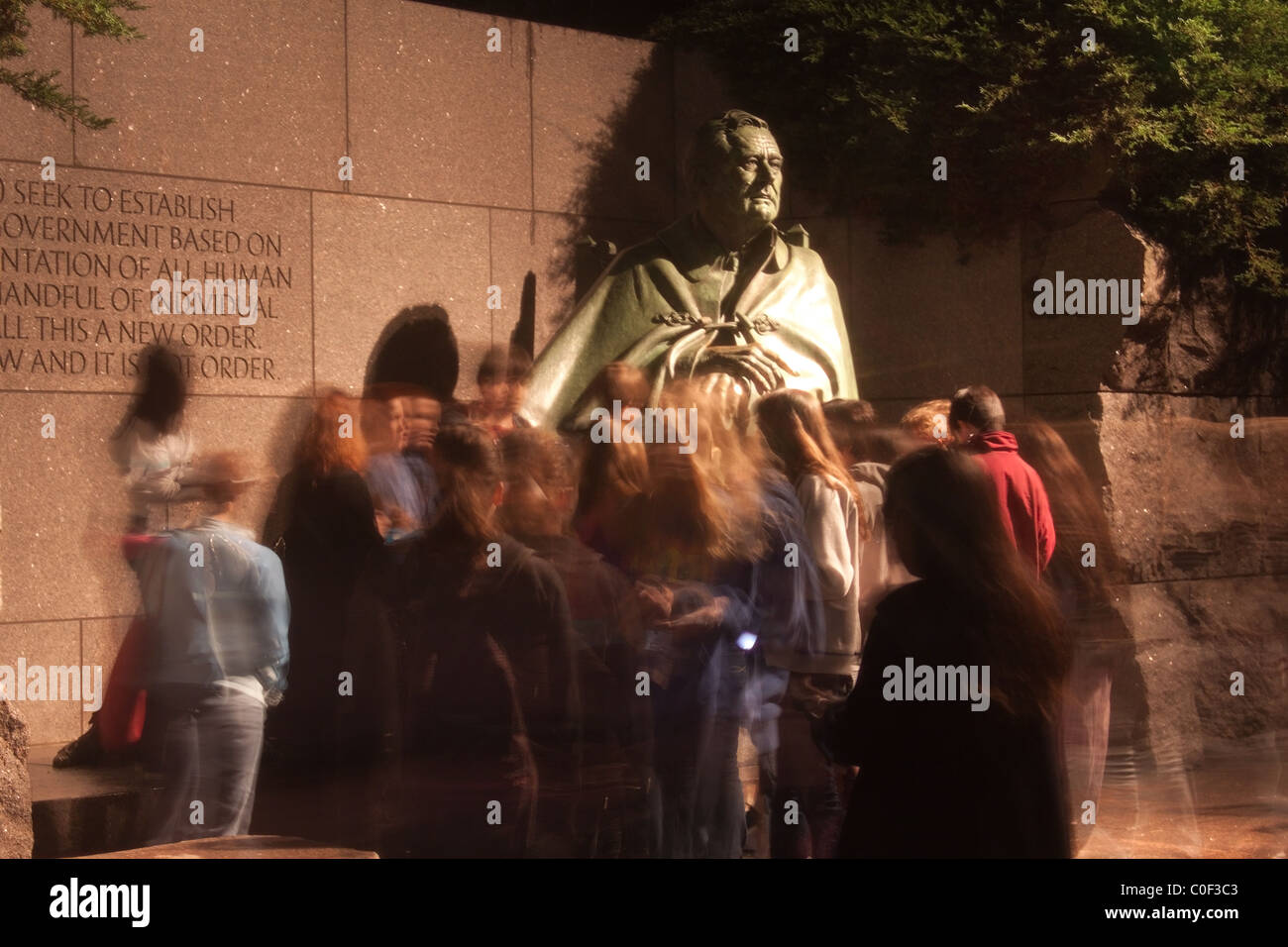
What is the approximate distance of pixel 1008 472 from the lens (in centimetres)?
459

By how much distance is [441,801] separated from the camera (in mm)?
4562

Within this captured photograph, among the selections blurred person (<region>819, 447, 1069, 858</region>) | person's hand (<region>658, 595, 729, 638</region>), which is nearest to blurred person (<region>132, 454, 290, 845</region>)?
person's hand (<region>658, 595, 729, 638</region>)

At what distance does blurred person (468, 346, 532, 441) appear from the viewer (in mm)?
5680

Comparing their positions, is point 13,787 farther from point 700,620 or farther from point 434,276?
point 434,276

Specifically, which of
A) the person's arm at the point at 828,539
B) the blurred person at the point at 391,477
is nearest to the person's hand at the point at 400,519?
the blurred person at the point at 391,477

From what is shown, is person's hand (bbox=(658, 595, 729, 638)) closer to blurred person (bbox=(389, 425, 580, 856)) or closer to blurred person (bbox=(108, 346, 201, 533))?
blurred person (bbox=(389, 425, 580, 856))

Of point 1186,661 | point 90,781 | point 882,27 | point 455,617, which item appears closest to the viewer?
point 455,617

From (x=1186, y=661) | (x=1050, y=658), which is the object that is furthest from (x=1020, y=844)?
(x=1186, y=661)

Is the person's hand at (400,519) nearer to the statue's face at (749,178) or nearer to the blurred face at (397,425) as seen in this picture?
the blurred face at (397,425)

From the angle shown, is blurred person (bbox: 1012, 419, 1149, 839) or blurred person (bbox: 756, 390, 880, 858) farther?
blurred person (bbox: 1012, 419, 1149, 839)

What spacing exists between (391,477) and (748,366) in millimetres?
1493

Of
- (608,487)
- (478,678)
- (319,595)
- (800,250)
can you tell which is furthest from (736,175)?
(478,678)

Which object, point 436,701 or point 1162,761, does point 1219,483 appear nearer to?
point 1162,761

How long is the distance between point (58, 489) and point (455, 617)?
1.83 m
